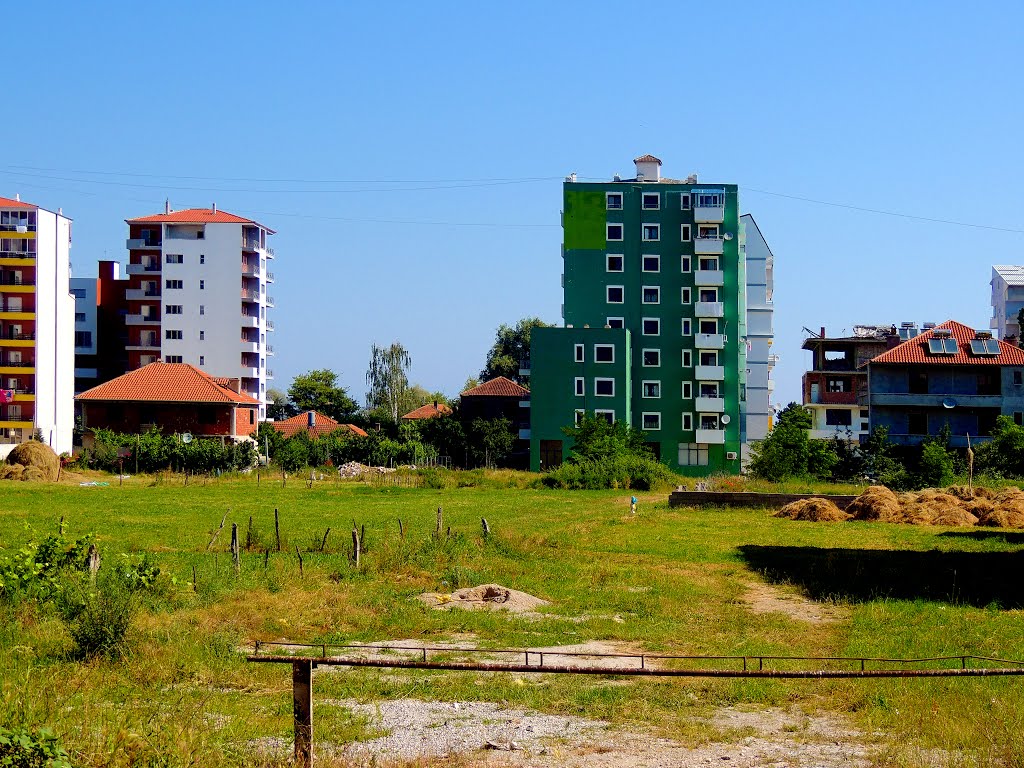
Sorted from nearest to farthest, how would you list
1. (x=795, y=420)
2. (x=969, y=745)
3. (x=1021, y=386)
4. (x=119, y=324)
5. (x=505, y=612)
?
(x=969, y=745) < (x=505, y=612) < (x=795, y=420) < (x=1021, y=386) < (x=119, y=324)

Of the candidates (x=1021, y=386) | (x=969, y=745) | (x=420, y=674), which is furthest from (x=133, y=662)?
(x=1021, y=386)

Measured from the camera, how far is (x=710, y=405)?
255ft

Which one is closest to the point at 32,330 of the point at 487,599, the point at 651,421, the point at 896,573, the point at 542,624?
the point at 651,421

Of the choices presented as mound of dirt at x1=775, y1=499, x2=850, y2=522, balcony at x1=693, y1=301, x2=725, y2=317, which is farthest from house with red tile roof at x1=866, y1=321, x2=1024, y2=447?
mound of dirt at x1=775, y1=499, x2=850, y2=522

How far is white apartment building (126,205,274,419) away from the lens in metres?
97.2

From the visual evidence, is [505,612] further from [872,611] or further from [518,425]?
[518,425]

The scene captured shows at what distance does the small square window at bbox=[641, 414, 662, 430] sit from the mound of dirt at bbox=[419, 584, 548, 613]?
57.8 m

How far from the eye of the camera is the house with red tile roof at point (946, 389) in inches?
2648

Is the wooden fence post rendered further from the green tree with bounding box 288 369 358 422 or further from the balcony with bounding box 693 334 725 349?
the green tree with bounding box 288 369 358 422

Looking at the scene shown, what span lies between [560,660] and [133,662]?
5332 mm

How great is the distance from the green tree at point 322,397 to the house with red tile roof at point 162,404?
28657 mm

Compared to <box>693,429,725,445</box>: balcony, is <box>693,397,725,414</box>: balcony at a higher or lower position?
higher

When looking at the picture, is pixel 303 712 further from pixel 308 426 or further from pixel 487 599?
pixel 308 426

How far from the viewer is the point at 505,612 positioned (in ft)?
62.4
